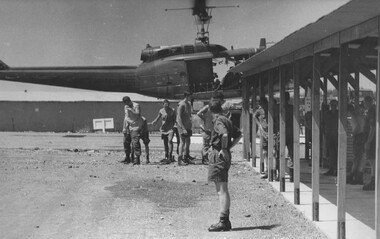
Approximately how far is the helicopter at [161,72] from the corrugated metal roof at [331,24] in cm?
1662

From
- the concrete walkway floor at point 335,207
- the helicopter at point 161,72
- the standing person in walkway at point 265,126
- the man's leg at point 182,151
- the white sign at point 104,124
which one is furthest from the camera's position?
the white sign at point 104,124

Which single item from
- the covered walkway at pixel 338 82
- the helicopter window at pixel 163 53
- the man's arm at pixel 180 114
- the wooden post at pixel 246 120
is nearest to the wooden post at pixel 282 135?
the covered walkway at pixel 338 82

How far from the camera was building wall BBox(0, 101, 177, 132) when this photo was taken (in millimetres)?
32094

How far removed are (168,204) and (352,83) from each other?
5.80 metres

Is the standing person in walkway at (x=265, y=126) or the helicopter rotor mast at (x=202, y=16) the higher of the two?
the helicopter rotor mast at (x=202, y=16)

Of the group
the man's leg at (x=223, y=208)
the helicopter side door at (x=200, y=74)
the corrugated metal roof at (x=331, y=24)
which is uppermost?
the helicopter side door at (x=200, y=74)

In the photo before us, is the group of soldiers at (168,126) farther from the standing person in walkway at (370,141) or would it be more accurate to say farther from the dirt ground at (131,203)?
the standing person in walkway at (370,141)

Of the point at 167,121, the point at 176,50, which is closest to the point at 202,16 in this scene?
the point at 176,50

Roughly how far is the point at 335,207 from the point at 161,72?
62.0ft

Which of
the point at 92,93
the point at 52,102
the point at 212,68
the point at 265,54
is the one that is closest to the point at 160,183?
the point at 265,54

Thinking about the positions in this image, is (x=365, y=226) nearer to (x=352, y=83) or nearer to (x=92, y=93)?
(x=352, y=83)

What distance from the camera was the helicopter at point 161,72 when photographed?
25261 mm

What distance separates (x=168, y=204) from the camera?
8633 millimetres

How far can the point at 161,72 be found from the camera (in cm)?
2638
